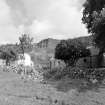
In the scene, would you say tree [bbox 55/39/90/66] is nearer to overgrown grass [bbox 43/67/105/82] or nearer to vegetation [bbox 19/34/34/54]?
overgrown grass [bbox 43/67/105/82]

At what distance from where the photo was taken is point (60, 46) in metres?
18.8

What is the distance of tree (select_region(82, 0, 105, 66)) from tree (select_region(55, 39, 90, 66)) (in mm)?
4507

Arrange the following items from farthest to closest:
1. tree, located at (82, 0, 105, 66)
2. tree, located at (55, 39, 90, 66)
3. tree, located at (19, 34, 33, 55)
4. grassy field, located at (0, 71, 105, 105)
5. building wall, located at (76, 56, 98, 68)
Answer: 1. tree, located at (19, 34, 33, 55)
2. building wall, located at (76, 56, 98, 68)
3. tree, located at (55, 39, 90, 66)
4. tree, located at (82, 0, 105, 66)
5. grassy field, located at (0, 71, 105, 105)

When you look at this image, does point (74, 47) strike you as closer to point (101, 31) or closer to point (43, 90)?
point (101, 31)

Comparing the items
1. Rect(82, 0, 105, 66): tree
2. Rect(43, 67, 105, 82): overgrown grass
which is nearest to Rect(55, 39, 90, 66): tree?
Rect(43, 67, 105, 82): overgrown grass

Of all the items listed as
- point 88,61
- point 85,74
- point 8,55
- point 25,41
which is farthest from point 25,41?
point 85,74

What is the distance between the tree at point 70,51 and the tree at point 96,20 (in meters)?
4.51

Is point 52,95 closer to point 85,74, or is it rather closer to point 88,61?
point 85,74

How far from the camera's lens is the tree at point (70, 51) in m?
18.2

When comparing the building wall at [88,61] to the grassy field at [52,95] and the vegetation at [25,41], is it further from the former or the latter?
the vegetation at [25,41]

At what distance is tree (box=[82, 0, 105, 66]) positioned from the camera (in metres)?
10.5

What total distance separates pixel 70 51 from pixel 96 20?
303 inches

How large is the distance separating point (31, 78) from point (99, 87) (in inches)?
207

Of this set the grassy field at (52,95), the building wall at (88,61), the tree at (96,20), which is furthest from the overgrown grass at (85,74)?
the building wall at (88,61)
